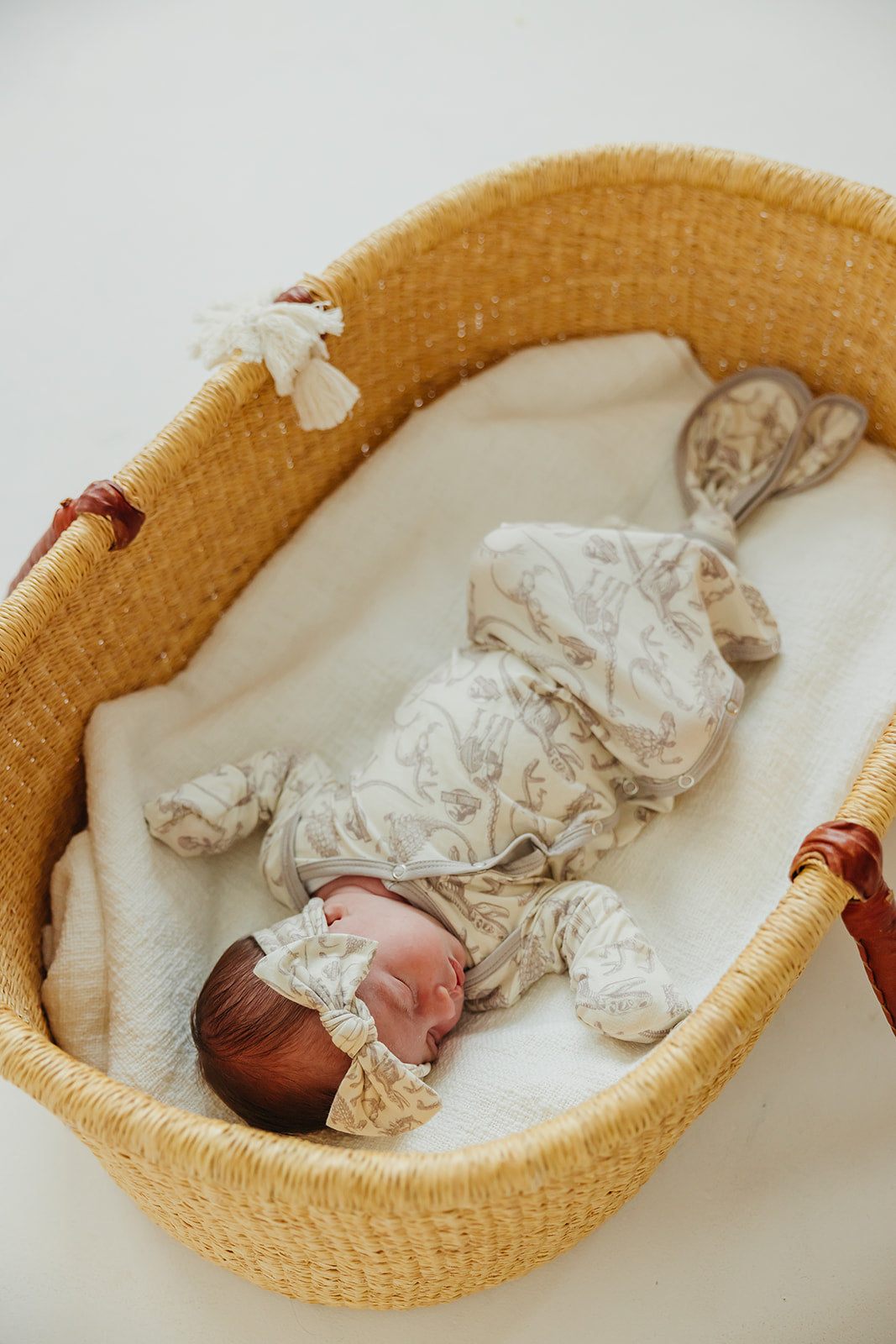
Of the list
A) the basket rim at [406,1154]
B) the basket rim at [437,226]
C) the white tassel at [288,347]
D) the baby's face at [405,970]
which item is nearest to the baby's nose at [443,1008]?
the baby's face at [405,970]

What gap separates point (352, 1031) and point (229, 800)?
372mm

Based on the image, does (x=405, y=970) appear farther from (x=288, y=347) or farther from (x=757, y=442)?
(x=757, y=442)

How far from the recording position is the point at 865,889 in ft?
3.20

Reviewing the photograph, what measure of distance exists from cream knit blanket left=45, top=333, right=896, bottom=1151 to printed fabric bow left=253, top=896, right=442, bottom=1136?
6cm

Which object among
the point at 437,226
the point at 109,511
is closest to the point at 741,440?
the point at 437,226

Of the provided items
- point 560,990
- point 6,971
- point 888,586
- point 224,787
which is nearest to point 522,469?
point 888,586

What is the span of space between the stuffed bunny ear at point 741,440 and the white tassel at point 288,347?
0.49 metres

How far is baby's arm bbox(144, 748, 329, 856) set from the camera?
1.22 meters

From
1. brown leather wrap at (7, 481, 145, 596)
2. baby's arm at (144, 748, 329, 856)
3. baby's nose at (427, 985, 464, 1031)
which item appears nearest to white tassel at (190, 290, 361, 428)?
brown leather wrap at (7, 481, 145, 596)

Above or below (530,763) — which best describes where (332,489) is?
above

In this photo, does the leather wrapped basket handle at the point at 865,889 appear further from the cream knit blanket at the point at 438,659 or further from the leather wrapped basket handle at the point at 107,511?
the leather wrapped basket handle at the point at 107,511

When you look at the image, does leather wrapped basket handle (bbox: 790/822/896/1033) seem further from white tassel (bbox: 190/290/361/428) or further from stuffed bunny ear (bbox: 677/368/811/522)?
white tassel (bbox: 190/290/361/428)

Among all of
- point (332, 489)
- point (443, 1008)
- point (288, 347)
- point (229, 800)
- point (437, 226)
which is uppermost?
point (437, 226)

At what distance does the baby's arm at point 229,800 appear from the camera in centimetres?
Result: 122
